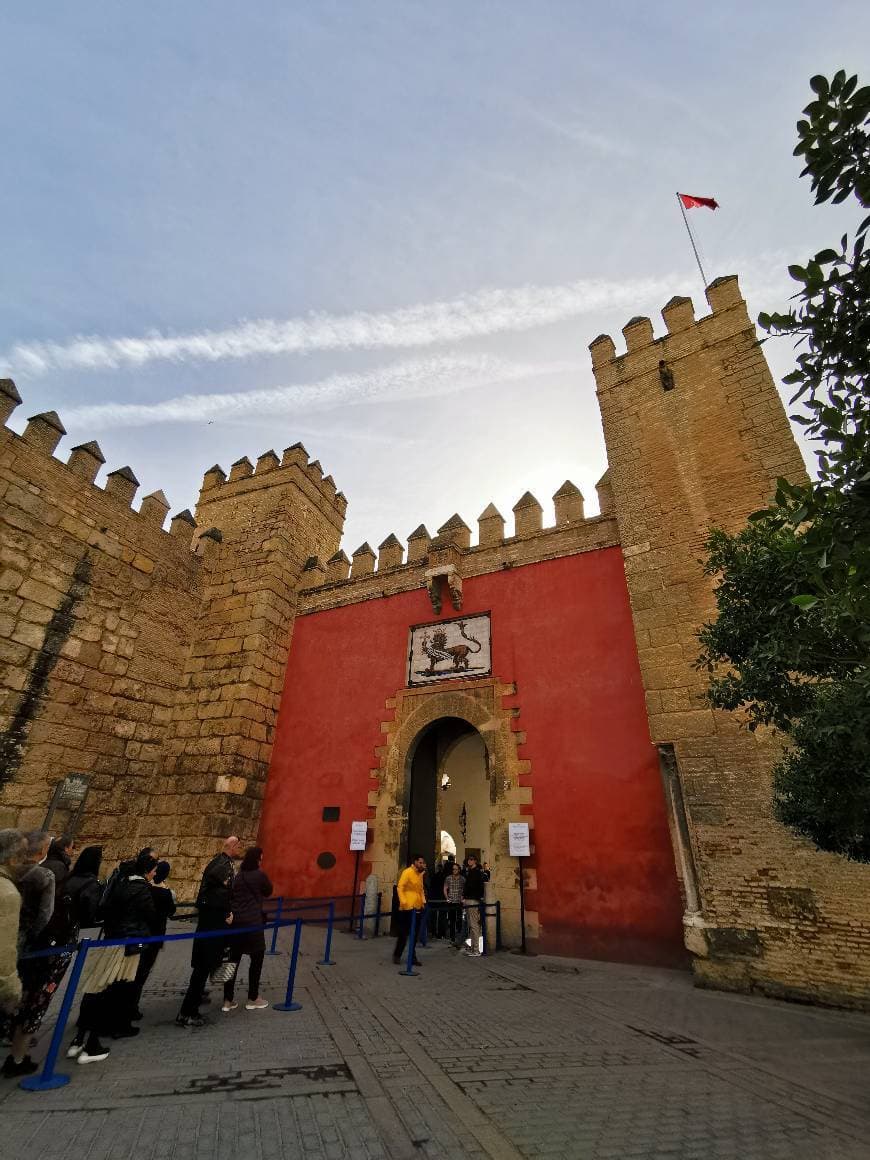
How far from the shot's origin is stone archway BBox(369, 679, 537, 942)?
7.70 metres

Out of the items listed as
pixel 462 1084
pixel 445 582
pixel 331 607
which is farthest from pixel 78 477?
pixel 462 1084

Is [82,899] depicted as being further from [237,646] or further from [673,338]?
[673,338]

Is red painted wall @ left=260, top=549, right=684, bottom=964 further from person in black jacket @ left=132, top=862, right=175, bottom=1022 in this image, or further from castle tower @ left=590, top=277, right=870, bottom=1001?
person in black jacket @ left=132, top=862, right=175, bottom=1022

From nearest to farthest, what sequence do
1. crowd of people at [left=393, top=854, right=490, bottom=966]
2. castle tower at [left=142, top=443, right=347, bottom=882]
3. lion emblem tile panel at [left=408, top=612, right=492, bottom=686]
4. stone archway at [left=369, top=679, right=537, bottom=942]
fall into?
crowd of people at [left=393, top=854, right=490, bottom=966] → stone archway at [left=369, top=679, right=537, bottom=942] → lion emblem tile panel at [left=408, top=612, right=492, bottom=686] → castle tower at [left=142, top=443, right=347, bottom=882]

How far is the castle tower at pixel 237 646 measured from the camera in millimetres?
9477

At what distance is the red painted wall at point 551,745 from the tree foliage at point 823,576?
6.16ft

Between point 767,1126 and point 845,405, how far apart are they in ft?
12.2

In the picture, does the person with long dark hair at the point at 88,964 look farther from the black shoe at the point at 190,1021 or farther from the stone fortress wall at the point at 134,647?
the stone fortress wall at the point at 134,647

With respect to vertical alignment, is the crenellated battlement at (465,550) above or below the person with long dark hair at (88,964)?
above

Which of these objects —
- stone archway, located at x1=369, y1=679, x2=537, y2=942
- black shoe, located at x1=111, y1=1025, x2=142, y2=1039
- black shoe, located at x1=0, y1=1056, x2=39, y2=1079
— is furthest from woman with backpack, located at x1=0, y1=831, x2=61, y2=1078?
stone archway, located at x1=369, y1=679, x2=537, y2=942

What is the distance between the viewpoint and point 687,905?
6.15 metres

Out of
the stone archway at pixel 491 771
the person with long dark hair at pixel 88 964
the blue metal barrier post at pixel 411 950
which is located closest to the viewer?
the person with long dark hair at pixel 88 964

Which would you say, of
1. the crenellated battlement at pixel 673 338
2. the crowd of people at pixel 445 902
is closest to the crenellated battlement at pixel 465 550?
the crenellated battlement at pixel 673 338

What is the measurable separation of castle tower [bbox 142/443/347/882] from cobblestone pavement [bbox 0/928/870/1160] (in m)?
4.59
